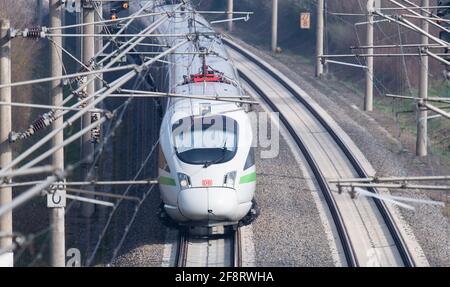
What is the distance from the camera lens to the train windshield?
1686cm

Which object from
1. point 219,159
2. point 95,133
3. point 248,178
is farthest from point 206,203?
→ point 95,133

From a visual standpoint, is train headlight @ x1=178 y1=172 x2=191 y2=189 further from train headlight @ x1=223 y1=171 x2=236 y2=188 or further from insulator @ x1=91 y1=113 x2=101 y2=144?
insulator @ x1=91 y1=113 x2=101 y2=144

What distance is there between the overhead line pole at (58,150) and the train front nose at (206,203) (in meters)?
2.36

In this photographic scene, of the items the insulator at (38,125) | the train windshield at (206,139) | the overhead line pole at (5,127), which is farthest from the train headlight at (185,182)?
the overhead line pole at (5,127)

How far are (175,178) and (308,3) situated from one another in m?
28.0

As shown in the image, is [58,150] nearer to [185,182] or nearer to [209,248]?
[185,182]

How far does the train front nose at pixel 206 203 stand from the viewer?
16.3 metres

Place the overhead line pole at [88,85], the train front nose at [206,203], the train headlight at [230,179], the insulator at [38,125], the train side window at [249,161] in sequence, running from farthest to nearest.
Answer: the overhead line pole at [88,85], the train side window at [249,161], the train headlight at [230,179], the train front nose at [206,203], the insulator at [38,125]

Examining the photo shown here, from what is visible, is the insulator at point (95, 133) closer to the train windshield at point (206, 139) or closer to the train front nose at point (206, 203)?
the train windshield at point (206, 139)

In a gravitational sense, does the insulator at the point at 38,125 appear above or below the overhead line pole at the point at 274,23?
below

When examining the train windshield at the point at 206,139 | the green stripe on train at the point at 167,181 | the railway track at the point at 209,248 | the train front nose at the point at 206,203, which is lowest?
the railway track at the point at 209,248

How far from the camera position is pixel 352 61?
3588 cm

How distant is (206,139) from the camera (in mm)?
17094
